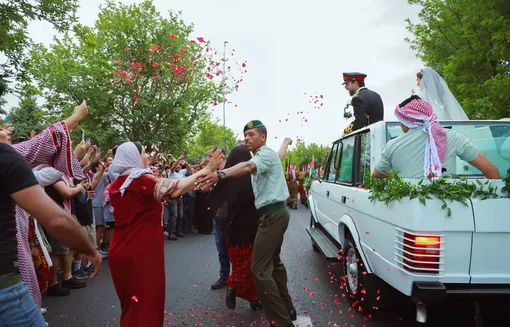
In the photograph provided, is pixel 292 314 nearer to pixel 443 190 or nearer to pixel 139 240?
pixel 139 240

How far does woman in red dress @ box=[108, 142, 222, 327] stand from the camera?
299cm

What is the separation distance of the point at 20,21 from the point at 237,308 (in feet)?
31.7

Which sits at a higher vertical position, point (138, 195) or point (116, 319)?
point (138, 195)

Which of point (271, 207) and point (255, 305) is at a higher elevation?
point (271, 207)

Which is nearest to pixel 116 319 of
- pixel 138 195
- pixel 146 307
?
pixel 146 307

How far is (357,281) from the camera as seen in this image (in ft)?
14.0

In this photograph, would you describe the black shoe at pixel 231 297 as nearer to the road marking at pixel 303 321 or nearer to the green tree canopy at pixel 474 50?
the road marking at pixel 303 321

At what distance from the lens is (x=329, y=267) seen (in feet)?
21.5

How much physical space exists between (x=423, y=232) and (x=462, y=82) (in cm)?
1168

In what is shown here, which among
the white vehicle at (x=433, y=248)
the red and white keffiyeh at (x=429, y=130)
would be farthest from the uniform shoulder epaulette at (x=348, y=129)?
the red and white keffiyeh at (x=429, y=130)

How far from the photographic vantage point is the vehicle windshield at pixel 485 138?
4.22m

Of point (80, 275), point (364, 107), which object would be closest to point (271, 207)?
point (364, 107)

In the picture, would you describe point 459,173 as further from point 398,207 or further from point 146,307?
point 146,307

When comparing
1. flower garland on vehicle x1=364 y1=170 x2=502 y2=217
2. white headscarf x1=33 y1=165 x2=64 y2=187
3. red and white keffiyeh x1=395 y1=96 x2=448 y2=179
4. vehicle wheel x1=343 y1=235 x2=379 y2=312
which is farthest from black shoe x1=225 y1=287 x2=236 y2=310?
red and white keffiyeh x1=395 y1=96 x2=448 y2=179
